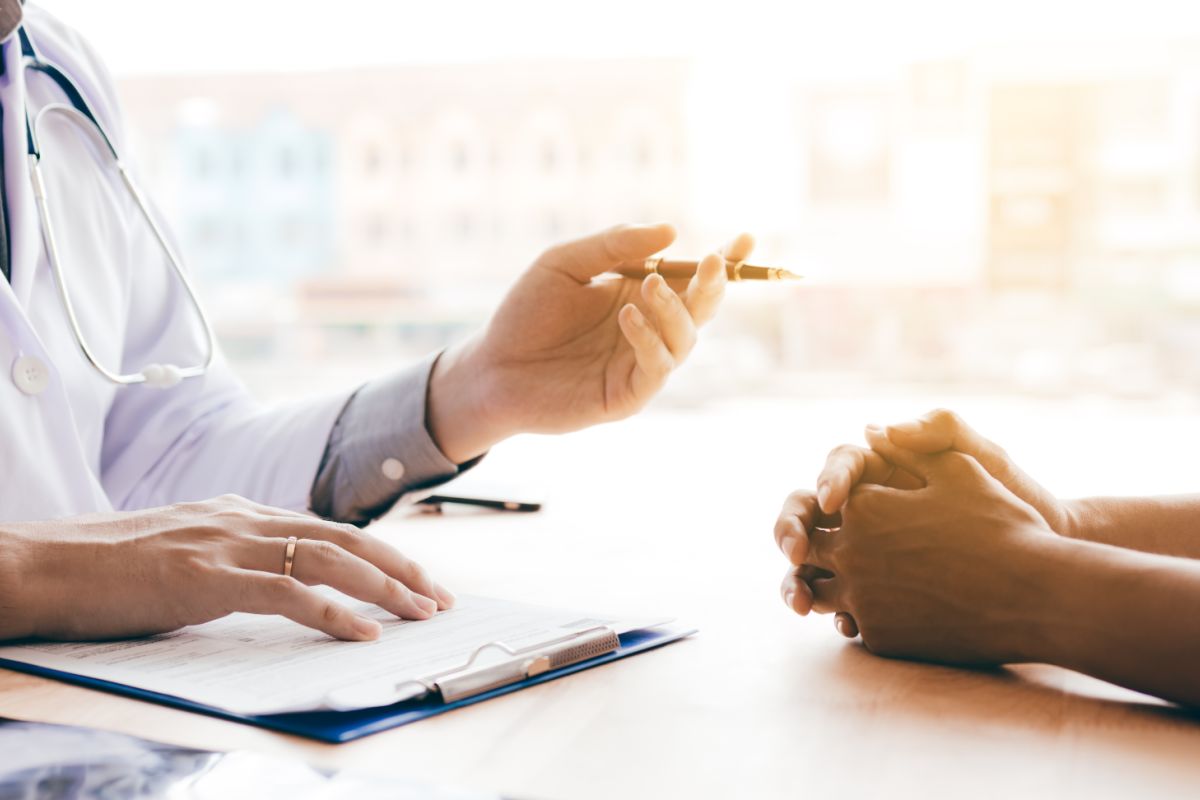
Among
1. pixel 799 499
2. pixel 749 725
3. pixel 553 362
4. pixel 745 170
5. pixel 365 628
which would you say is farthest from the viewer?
pixel 745 170

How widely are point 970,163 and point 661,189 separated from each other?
2630 millimetres

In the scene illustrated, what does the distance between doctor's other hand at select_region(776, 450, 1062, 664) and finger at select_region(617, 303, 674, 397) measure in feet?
0.83

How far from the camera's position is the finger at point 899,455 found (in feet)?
2.36

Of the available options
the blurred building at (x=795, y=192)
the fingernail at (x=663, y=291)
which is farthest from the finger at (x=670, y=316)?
the blurred building at (x=795, y=192)

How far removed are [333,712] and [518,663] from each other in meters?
0.10

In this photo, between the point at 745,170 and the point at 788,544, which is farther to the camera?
the point at 745,170

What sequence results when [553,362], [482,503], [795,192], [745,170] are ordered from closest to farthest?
[553,362] < [482,503] < [745,170] < [795,192]

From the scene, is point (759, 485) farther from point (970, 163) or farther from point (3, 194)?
point (970, 163)

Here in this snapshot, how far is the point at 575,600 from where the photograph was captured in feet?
2.66

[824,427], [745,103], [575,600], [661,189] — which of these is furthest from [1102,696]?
[661,189]

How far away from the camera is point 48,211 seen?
3.51 feet

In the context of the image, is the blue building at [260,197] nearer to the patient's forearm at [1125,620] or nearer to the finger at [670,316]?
the finger at [670,316]

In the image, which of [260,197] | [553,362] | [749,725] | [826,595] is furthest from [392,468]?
[260,197]

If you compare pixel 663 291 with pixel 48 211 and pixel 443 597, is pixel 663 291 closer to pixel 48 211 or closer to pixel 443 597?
pixel 443 597
